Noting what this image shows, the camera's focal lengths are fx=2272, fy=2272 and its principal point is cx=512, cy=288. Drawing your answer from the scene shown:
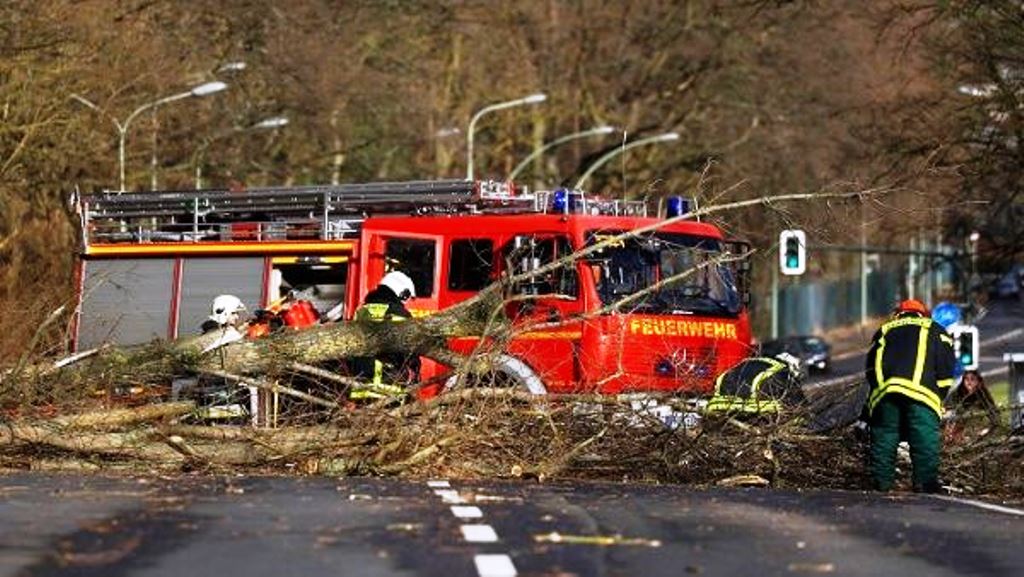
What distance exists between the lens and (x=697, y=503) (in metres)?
13.7

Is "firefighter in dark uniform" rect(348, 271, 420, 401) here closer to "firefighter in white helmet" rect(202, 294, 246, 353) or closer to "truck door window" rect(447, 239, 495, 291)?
"truck door window" rect(447, 239, 495, 291)

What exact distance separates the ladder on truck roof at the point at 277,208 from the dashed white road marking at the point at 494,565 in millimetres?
11469

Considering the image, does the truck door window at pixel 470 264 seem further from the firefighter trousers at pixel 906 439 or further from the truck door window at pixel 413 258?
the firefighter trousers at pixel 906 439

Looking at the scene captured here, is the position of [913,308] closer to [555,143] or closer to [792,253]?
[792,253]

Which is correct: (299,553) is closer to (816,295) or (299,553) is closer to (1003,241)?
(1003,241)

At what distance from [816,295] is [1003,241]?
48.7 metres

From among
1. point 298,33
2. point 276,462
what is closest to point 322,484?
point 276,462

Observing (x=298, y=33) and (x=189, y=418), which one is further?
(x=298, y=33)

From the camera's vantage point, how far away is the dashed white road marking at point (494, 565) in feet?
32.2

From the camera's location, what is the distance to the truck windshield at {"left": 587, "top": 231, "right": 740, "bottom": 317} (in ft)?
66.3

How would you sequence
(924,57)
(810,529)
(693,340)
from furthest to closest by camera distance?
(924,57) < (693,340) < (810,529)

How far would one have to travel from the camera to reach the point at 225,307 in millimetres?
21688

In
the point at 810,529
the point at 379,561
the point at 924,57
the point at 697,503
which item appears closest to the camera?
the point at 379,561

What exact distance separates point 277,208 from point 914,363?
26.7ft
